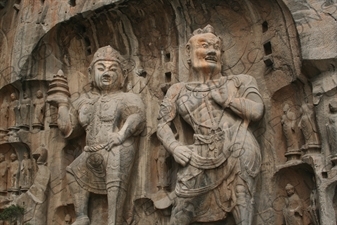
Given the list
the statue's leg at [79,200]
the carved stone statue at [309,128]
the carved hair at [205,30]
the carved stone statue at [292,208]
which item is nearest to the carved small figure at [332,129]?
the carved stone statue at [309,128]

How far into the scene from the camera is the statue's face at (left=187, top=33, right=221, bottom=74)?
253 inches

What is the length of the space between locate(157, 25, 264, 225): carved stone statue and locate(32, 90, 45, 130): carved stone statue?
1.84 m

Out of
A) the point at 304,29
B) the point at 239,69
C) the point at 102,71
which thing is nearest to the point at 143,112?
the point at 102,71

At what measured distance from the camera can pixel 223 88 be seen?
6270 mm

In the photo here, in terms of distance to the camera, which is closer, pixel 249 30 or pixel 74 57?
pixel 249 30

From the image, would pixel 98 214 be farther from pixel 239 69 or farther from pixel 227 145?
pixel 239 69

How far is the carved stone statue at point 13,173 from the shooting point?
7.26 metres

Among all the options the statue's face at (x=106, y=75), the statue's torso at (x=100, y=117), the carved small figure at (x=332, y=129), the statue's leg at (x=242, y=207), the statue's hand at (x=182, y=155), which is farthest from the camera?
the statue's face at (x=106, y=75)

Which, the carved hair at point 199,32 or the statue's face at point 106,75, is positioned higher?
the carved hair at point 199,32

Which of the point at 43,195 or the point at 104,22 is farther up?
the point at 104,22

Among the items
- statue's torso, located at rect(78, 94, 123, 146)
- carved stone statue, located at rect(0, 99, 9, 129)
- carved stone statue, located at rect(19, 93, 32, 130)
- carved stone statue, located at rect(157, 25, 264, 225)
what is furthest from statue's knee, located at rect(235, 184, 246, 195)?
carved stone statue, located at rect(0, 99, 9, 129)

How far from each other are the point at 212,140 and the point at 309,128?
3.26ft

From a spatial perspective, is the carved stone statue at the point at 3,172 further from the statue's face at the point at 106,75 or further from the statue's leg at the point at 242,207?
the statue's leg at the point at 242,207

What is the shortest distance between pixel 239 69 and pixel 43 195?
9.16 ft
